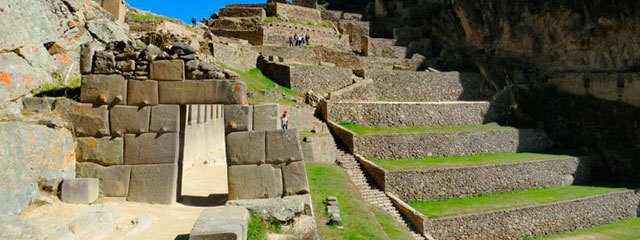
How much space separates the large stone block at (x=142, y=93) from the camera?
7938 millimetres

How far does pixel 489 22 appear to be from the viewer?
105ft

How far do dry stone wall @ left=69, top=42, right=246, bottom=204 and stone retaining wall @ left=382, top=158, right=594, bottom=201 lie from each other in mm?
10092

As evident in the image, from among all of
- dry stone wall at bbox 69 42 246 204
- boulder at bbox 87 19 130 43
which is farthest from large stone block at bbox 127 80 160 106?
boulder at bbox 87 19 130 43

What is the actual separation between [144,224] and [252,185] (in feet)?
5.79

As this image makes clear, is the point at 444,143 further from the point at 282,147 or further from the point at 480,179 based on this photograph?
the point at 282,147

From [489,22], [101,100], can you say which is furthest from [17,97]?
[489,22]

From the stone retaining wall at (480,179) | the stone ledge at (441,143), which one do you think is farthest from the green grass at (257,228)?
the stone ledge at (441,143)

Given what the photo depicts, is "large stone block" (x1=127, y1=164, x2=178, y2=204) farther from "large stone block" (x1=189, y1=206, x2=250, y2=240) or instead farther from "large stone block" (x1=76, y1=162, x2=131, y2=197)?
"large stone block" (x1=189, y1=206, x2=250, y2=240)

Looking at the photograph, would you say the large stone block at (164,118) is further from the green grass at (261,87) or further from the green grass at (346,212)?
the green grass at (261,87)

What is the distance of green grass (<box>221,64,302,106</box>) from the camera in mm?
21375

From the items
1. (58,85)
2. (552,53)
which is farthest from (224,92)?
(552,53)

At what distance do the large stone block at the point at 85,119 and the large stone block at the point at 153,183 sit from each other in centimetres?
84

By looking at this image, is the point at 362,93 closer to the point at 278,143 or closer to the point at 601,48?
the point at 601,48

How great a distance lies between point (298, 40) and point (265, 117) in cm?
2441
